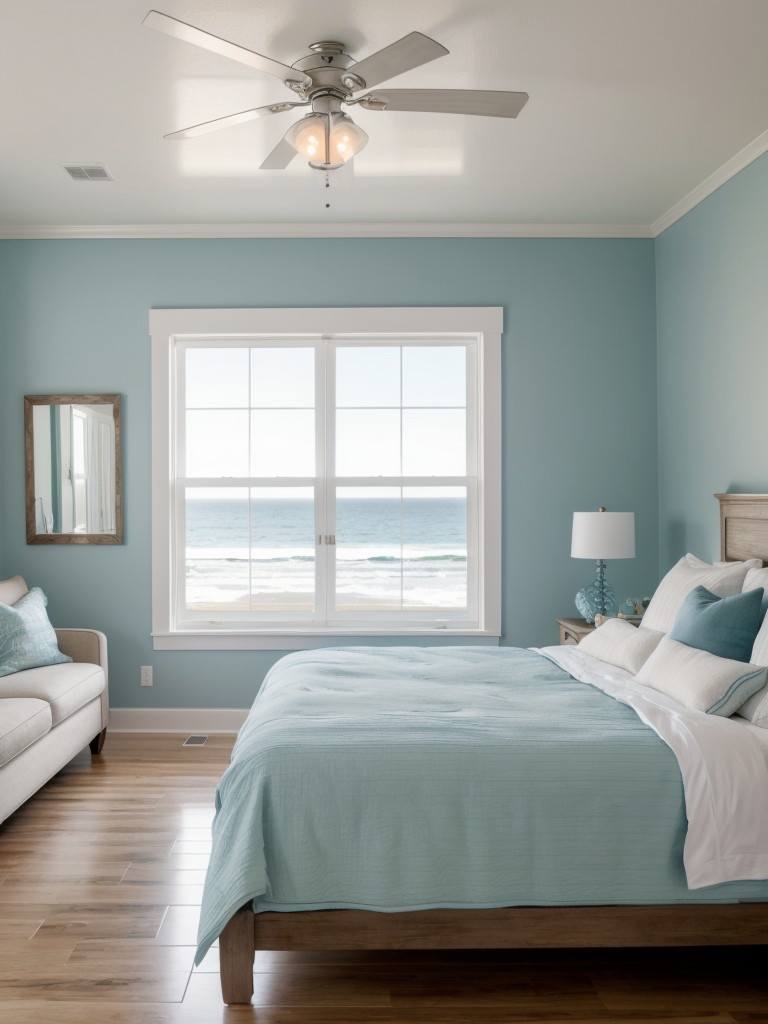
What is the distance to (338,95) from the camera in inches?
111

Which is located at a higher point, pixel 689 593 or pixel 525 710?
pixel 689 593

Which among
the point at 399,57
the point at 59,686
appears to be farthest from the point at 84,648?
the point at 399,57

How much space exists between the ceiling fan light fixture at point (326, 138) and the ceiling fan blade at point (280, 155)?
8cm

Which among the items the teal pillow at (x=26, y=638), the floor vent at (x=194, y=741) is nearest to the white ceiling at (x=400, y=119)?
the teal pillow at (x=26, y=638)

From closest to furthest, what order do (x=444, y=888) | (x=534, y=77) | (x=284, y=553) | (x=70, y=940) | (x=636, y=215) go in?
(x=444, y=888) → (x=70, y=940) → (x=534, y=77) → (x=636, y=215) → (x=284, y=553)

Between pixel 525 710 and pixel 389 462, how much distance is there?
2509 millimetres

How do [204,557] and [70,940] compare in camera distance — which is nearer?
[70,940]

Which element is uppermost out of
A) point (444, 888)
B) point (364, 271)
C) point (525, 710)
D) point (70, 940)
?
point (364, 271)

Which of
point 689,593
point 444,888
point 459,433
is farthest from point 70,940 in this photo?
point 459,433

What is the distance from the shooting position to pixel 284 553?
499 centimetres

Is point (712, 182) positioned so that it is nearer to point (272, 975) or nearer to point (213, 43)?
point (213, 43)

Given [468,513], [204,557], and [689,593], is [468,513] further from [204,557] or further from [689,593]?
[689,593]

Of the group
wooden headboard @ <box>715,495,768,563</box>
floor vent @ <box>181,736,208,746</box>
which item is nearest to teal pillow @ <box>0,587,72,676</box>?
floor vent @ <box>181,736,208,746</box>

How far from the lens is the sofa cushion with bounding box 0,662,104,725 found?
376 cm
